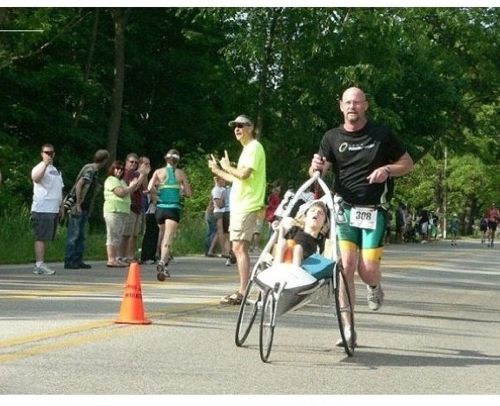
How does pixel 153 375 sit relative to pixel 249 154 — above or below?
below

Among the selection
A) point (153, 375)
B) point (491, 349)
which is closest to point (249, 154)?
point (491, 349)

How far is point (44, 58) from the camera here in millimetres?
47844

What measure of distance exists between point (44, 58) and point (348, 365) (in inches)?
1513

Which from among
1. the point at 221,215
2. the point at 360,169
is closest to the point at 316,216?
the point at 360,169

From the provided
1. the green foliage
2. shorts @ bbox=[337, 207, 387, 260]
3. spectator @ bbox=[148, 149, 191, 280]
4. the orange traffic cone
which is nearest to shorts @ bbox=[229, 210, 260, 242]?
the orange traffic cone

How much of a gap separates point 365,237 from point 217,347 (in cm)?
142

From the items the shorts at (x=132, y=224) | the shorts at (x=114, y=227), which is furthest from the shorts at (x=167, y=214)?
the shorts at (x=132, y=224)

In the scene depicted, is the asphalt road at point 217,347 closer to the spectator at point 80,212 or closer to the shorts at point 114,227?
the spectator at point 80,212

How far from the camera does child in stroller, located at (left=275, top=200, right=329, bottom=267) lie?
36.0 feet

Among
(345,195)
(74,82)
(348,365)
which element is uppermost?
(74,82)

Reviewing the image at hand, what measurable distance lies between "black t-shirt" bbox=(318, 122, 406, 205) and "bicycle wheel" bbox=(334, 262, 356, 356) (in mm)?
657

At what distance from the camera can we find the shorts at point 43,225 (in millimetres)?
21359

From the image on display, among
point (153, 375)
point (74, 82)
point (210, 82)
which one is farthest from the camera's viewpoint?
point (210, 82)

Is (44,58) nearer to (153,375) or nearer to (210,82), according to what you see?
(210,82)
